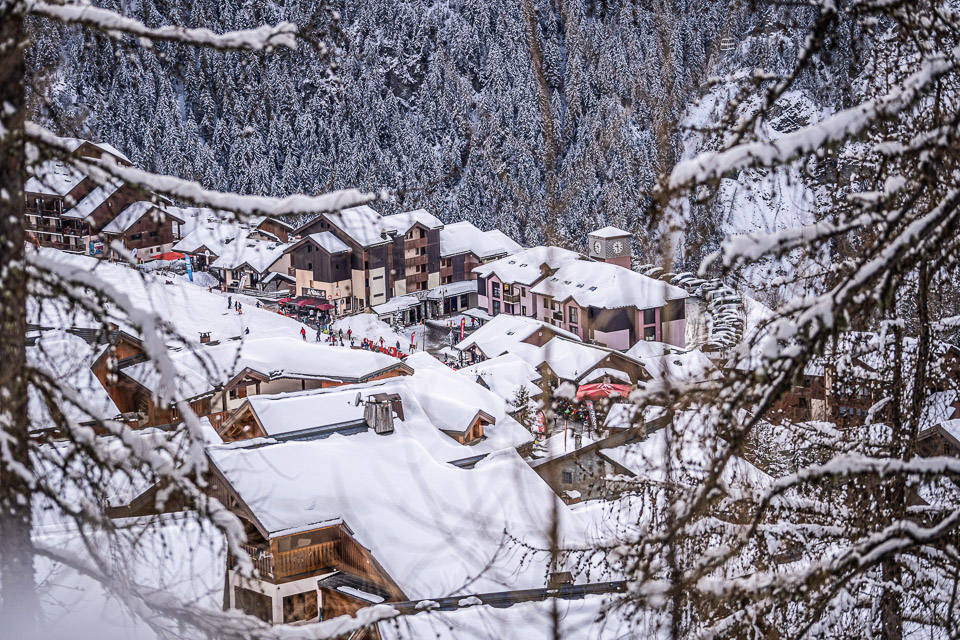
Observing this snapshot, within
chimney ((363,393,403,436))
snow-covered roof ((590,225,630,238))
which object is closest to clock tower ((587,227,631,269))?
snow-covered roof ((590,225,630,238))

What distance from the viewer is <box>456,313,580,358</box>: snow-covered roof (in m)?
24.1

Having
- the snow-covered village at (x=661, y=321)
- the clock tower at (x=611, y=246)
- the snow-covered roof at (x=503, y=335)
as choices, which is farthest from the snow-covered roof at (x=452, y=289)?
the snow-covered village at (x=661, y=321)

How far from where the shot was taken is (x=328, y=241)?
2994 cm

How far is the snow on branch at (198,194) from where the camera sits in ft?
6.10

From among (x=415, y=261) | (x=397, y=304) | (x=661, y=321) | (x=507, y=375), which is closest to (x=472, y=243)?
(x=415, y=261)

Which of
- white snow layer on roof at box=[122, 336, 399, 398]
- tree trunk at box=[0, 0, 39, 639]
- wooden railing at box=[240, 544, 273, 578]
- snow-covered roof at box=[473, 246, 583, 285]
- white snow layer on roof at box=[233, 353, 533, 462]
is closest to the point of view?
tree trunk at box=[0, 0, 39, 639]

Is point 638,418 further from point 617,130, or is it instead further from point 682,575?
point 617,130

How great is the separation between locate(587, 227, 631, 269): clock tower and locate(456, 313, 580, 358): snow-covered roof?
4604mm

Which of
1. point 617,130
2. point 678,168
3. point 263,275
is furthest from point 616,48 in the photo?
point 263,275

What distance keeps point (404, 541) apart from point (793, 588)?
21.9 feet

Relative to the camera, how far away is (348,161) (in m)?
45.9

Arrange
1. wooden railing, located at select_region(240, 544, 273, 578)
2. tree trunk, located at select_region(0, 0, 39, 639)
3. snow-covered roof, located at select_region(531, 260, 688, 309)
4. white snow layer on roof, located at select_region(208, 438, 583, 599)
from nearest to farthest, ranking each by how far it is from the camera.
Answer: tree trunk, located at select_region(0, 0, 39, 639), white snow layer on roof, located at select_region(208, 438, 583, 599), wooden railing, located at select_region(240, 544, 273, 578), snow-covered roof, located at select_region(531, 260, 688, 309)

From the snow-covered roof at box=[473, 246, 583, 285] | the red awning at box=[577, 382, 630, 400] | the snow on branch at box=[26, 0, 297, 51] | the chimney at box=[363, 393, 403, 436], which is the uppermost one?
the snow on branch at box=[26, 0, 297, 51]

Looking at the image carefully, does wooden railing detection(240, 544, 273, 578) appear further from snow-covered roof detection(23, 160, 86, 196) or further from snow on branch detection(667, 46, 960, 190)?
snow on branch detection(667, 46, 960, 190)
